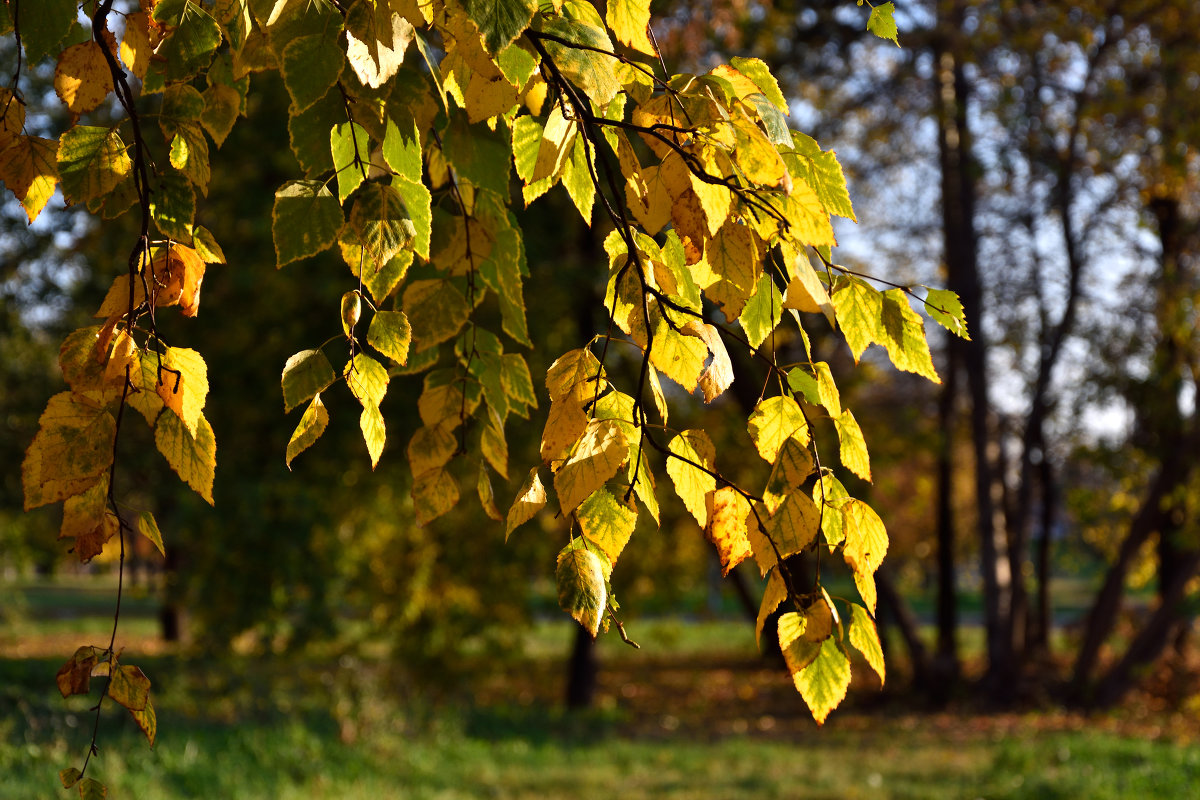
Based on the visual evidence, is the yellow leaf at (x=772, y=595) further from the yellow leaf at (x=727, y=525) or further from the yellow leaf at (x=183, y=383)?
the yellow leaf at (x=183, y=383)

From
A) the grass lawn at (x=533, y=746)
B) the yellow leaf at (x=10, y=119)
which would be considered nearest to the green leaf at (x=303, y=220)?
the yellow leaf at (x=10, y=119)

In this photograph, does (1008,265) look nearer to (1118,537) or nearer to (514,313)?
(1118,537)

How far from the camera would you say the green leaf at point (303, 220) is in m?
1.21

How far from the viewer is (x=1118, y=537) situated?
13.3 meters

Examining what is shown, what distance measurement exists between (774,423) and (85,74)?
1.00 m

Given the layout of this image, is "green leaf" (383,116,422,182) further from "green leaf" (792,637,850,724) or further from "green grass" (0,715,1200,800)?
"green grass" (0,715,1200,800)

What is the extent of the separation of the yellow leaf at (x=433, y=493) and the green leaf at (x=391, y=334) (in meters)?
0.29

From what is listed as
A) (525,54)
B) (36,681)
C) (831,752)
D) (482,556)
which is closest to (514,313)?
(525,54)

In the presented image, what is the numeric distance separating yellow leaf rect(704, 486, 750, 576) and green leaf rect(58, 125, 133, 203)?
32.7 inches

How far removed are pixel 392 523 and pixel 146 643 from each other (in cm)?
1269

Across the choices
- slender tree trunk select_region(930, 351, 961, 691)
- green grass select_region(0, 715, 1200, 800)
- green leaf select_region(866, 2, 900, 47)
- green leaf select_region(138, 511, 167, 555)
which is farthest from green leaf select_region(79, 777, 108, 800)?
slender tree trunk select_region(930, 351, 961, 691)

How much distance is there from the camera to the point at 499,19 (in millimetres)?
1054

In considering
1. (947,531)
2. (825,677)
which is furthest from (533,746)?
(825,677)

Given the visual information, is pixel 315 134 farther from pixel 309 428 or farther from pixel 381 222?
pixel 309 428
